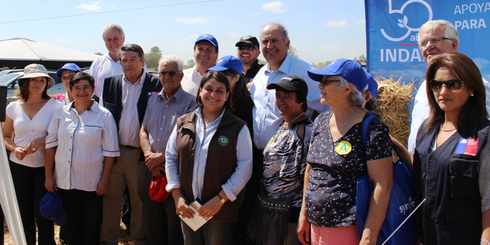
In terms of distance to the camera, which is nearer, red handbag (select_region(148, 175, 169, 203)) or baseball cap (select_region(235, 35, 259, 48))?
red handbag (select_region(148, 175, 169, 203))

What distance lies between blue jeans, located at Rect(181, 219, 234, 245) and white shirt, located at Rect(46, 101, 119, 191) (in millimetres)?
1209

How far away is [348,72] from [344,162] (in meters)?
0.48

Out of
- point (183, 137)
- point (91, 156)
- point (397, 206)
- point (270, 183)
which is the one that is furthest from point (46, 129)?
point (397, 206)

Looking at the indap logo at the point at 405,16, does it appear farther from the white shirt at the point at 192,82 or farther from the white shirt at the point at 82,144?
the white shirt at the point at 82,144

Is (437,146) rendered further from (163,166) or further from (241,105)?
(163,166)

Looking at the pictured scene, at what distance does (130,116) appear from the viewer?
4246mm

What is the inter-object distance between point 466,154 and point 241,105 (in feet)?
6.07

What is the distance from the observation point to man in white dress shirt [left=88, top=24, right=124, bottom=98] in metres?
5.08

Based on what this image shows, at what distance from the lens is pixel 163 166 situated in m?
3.77

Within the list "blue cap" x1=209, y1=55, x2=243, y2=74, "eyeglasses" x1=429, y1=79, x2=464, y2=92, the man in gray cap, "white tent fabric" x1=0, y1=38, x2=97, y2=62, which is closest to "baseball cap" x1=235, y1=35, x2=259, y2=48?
the man in gray cap

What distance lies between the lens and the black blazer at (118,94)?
14.0 feet

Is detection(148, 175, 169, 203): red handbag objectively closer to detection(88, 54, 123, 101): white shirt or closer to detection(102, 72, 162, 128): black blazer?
detection(102, 72, 162, 128): black blazer

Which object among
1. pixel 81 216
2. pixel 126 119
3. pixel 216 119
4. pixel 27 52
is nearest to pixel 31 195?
pixel 81 216

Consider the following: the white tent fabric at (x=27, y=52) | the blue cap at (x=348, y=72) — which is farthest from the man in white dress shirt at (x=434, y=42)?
the white tent fabric at (x=27, y=52)
